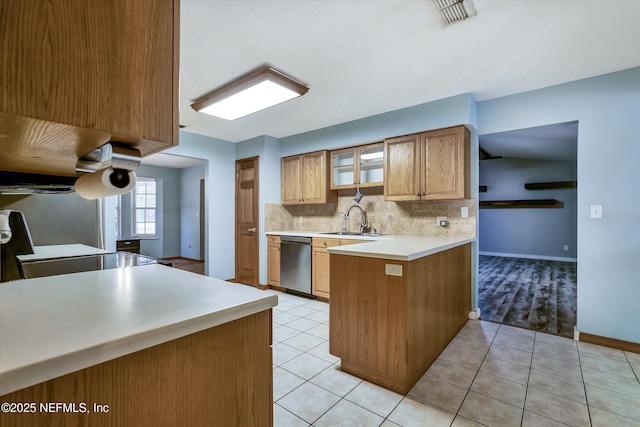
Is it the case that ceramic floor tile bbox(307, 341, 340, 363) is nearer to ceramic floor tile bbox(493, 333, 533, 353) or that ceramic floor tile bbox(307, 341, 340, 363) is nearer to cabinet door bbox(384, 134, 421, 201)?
ceramic floor tile bbox(493, 333, 533, 353)

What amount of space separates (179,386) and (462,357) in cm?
231

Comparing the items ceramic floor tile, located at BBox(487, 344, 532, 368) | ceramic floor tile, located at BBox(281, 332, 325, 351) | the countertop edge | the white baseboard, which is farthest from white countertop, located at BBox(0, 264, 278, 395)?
the white baseboard

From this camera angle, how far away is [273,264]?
14.4 ft

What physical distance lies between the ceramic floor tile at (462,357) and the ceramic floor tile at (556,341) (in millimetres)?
743

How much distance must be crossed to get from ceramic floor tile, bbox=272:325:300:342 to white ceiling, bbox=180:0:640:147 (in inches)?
94.5

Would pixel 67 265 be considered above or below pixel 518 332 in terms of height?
above

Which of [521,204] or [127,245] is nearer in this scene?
[127,245]

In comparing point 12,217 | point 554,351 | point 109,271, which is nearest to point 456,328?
point 554,351

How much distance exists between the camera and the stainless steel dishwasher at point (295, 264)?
12.9ft

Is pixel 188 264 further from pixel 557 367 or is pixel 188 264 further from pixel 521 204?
pixel 521 204

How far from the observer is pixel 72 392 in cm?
58

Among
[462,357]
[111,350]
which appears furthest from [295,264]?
[111,350]

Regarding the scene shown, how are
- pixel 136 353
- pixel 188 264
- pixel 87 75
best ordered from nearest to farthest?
pixel 87 75
pixel 136 353
pixel 188 264

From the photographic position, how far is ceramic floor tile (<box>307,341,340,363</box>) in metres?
2.31
